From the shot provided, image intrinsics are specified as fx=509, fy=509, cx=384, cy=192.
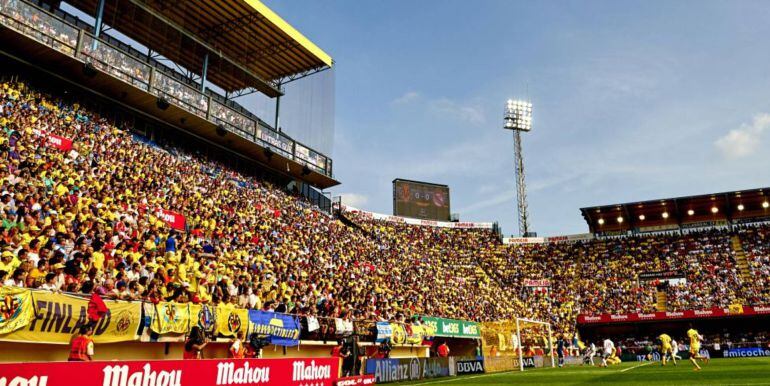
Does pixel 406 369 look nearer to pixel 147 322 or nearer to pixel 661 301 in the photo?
pixel 147 322

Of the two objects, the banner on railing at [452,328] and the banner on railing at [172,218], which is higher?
the banner on railing at [172,218]

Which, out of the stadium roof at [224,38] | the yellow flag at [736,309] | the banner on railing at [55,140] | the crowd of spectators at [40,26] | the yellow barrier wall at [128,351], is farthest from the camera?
the yellow flag at [736,309]

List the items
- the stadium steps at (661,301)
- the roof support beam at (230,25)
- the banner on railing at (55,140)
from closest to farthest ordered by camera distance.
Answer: the banner on railing at (55,140) → the roof support beam at (230,25) → the stadium steps at (661,301)

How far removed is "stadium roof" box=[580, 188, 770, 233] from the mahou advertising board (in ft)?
166

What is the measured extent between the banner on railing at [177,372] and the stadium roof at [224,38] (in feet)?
96.6

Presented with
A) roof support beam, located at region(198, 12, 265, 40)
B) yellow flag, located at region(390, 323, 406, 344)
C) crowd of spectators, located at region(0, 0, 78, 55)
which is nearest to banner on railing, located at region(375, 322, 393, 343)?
yellow flag, located at region(390, 323, 406, 344)

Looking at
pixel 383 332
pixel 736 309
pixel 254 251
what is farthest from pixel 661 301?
pixel 254 251

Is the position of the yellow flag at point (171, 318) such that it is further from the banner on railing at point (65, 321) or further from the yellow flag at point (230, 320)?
the yellow flag at point (230, 320)

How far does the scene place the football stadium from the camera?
1276 cm

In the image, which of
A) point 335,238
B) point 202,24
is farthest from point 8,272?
point 202,24

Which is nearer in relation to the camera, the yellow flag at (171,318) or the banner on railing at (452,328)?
the yellow flag at (171,318)

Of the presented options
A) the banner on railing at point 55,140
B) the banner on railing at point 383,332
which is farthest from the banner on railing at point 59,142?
the banner on railing at point 383,332

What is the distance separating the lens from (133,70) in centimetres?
2958

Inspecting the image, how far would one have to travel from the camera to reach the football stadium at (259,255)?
502 inches
